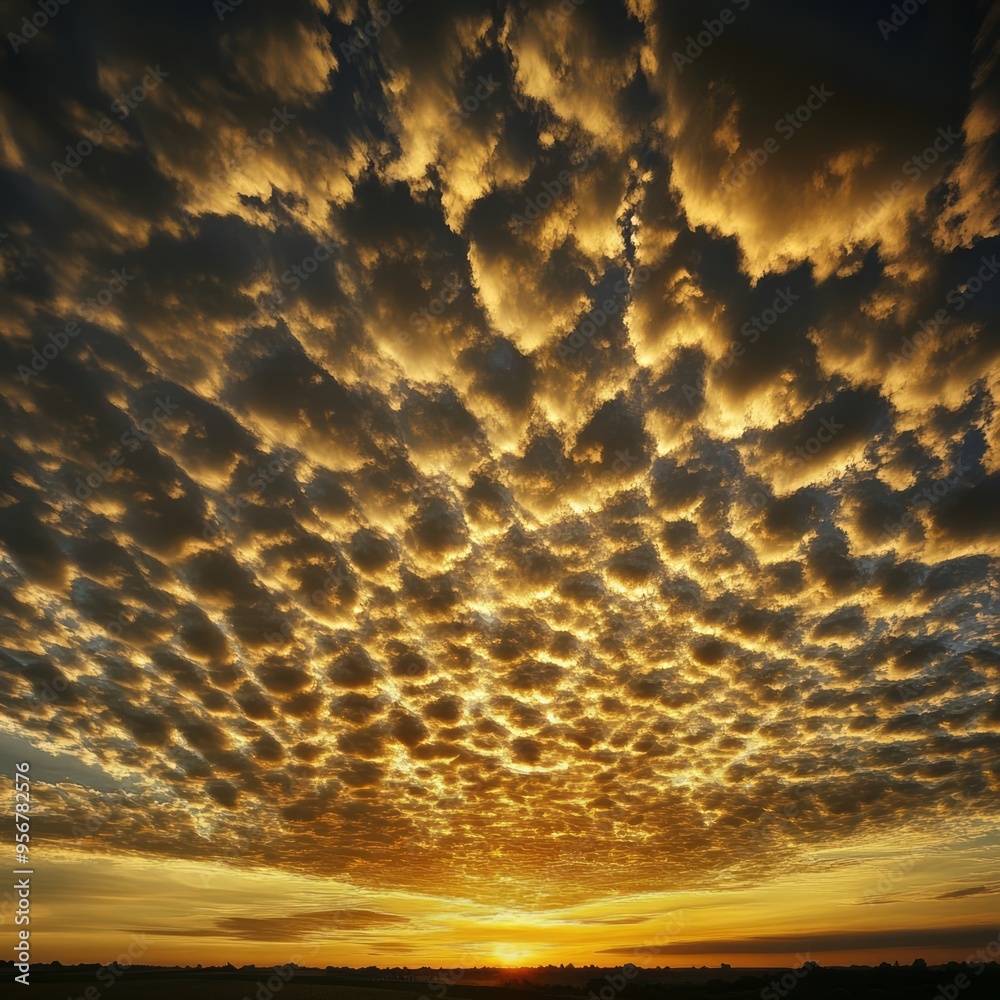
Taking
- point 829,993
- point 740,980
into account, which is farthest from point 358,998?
point 829,993

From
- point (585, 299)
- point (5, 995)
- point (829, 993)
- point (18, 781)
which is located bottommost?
point (829, 993)

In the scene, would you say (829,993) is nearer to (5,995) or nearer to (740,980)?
(740,980)

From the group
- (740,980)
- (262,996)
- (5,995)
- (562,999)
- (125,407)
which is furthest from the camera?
(562,999)

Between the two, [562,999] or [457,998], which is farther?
[562,999]

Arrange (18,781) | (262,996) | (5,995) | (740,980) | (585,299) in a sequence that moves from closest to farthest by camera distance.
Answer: (585,299), (18,781), (5,995), (262,996), (740,980)

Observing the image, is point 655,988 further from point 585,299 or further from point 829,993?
point 585,299

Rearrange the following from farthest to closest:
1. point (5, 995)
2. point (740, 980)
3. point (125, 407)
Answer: point (740, 980) → point (5, 995) → point (125, 407)

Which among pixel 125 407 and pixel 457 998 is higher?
pixel 125 407

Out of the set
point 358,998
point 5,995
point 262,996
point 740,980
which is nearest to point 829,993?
point 740,980

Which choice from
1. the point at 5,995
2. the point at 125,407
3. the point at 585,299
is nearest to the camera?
the point at 585,299
